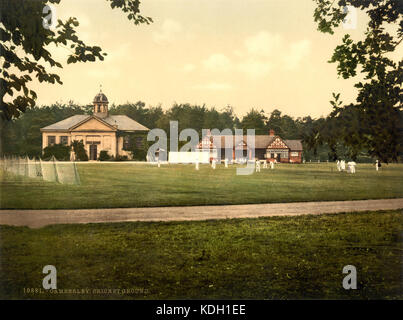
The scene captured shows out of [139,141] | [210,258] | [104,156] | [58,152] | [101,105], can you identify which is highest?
→ [101,105]

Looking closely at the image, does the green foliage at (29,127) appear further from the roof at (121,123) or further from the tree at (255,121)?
the tree at (255,121)

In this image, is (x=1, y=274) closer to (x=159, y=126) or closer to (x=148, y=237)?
(x=148, y=237)

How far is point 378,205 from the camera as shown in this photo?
50.2ft

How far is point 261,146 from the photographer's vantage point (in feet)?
89.9

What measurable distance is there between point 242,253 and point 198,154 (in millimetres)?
28243

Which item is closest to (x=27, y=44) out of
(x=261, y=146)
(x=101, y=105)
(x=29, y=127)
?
(x=29, y=127)

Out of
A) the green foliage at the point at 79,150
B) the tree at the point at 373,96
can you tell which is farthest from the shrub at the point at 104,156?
the tree at the point at 373,96

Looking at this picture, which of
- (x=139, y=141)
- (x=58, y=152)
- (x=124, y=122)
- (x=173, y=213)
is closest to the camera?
(x=173, y=213)

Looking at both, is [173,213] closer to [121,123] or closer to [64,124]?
[64,124]

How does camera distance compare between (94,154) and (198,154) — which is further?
(198,154)

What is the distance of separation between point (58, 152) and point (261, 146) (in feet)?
44.5

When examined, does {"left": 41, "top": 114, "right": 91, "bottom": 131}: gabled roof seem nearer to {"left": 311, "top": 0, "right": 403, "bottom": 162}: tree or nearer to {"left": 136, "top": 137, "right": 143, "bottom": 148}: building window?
{"left": 136, "top": 137, "right": 143, "bottom": 148}: building window

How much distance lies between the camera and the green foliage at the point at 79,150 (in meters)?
21.0
